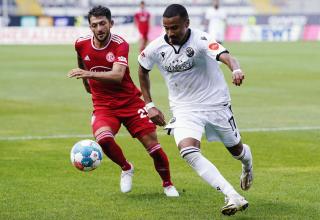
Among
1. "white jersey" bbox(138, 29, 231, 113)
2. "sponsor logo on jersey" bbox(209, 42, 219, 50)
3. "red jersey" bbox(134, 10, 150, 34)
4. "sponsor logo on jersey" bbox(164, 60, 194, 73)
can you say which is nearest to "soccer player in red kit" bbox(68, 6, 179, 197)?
"white jersey" bbox(138, 29, 231, 113)

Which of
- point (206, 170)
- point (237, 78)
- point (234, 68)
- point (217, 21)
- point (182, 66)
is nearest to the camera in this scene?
point (237, 78)

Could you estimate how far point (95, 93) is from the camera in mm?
9859

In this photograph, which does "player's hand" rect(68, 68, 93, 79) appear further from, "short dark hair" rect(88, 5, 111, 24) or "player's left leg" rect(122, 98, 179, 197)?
"player's left leg" rect(122, 98, 179, 197)

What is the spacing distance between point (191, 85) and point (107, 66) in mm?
1372

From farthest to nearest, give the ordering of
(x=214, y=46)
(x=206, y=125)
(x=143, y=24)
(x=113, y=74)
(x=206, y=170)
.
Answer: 1. (x=143, y=24)
2. (x=113, y=74)
3. (x=206, y=125)
4. (x=214, y=46)
5. (x=206, y=170)

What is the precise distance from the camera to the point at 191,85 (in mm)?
8625

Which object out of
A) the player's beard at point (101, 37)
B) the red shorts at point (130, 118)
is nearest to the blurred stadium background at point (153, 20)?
the red shorts at point (130, 118)

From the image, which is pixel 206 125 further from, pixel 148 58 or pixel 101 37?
pixel 101 37

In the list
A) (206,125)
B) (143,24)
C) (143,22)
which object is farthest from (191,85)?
(143,22)

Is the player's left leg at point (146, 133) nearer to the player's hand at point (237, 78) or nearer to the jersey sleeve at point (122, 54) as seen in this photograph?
the jersey sleeve at point (122, 54)

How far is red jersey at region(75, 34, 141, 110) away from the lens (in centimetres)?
955

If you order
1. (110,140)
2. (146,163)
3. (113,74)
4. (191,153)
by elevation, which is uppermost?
(113,74)

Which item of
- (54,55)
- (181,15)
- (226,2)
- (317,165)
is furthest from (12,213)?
(226,2)

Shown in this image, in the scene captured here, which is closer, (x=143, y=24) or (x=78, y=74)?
(x=78, y=74)
